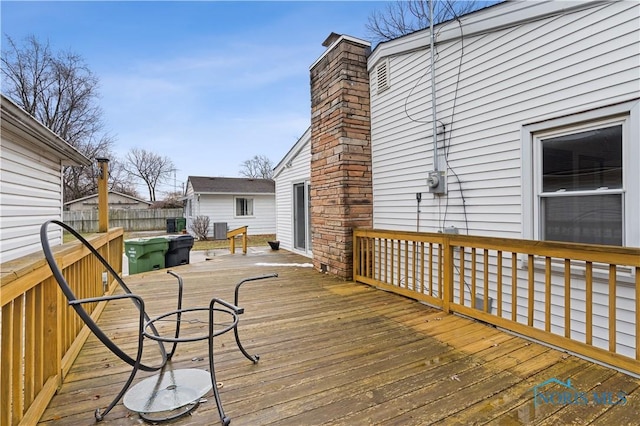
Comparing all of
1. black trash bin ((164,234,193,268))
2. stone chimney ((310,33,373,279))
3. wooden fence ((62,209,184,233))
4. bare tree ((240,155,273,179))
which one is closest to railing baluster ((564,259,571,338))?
stone chimney ((310,33,373,279))

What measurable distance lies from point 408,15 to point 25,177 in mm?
11020

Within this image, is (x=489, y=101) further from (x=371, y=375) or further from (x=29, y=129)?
(x=29, y=129)

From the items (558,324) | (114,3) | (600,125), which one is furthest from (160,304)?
(114,3)

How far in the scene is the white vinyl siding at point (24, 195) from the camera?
448 centimetres

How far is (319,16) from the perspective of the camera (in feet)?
25.1

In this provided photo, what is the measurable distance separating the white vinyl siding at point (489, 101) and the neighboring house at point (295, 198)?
3053mm

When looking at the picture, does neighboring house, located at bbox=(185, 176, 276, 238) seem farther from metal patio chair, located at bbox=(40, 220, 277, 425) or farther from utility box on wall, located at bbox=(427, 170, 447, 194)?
metal patio chair, located at bbox=(40, 220, 277, 425)

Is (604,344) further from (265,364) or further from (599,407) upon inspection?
(265,364)

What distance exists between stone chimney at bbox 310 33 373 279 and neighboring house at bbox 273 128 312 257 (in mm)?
2182

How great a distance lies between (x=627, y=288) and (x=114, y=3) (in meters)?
9.73

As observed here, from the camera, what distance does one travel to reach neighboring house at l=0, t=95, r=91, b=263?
13.9 feet

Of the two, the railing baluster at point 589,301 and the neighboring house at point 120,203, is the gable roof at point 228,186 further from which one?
the railing baluster at point 589,301

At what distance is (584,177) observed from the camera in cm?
304

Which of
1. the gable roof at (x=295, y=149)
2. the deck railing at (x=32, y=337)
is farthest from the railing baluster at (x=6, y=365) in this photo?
the gable roof at (x=295, y=149)
